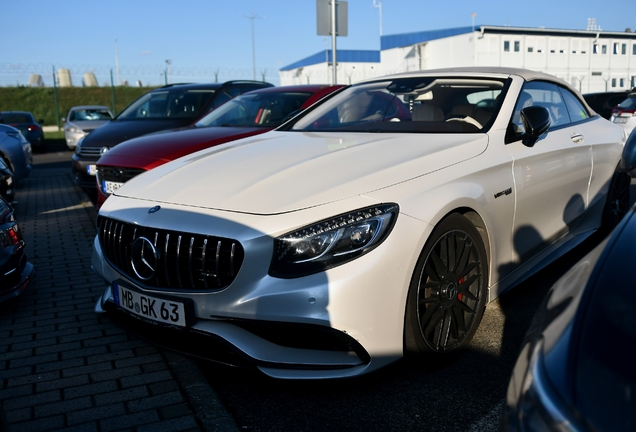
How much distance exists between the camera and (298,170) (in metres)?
3.20

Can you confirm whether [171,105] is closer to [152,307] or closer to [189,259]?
[152,307]

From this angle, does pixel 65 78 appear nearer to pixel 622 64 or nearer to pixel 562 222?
pixel 562 222

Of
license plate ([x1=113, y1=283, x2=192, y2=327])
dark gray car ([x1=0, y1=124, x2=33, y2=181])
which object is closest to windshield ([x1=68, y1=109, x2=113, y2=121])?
dark gray car ([x1=0, y1=124, x2=33, y2=181])

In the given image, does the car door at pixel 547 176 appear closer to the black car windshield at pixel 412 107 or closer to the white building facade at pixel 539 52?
the black car windshield at pixel 412 107

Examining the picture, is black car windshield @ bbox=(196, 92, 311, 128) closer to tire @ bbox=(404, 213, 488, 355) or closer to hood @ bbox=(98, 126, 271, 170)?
hood @ bbox=(98, 126, 271, 170)

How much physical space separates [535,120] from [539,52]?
148 feet

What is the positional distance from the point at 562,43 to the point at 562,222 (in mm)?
46074

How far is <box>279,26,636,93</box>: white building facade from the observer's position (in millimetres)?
43500

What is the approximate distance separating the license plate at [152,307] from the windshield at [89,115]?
19.3 metres

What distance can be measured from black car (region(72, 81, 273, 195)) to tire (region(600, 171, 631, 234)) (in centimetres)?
546

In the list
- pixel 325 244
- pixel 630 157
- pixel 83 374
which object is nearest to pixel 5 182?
pixel 83 374

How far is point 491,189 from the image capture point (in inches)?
131

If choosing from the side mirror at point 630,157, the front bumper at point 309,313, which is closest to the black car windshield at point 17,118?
the front bumper at point 309,313

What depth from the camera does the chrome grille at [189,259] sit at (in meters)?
2.73
